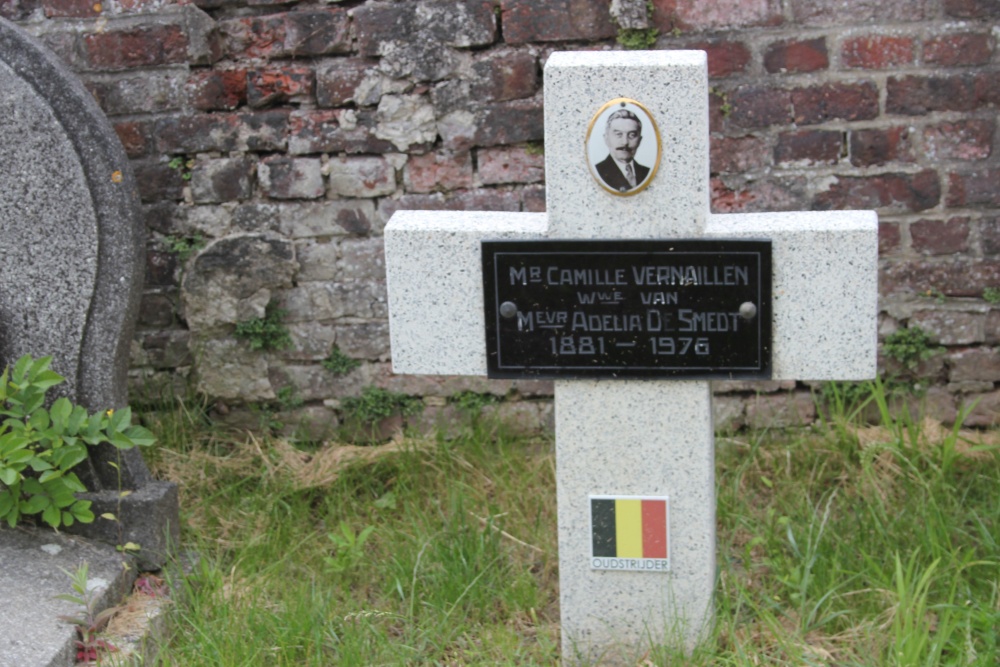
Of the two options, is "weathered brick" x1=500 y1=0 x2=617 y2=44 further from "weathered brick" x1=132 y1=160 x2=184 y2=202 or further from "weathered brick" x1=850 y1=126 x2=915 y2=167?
"weathered brick" x1=132 y1=160 x2=184 y2=202

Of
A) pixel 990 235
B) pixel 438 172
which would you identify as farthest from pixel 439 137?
pixel 990 235

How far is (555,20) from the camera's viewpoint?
278cm

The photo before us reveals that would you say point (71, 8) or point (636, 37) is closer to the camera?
point (636, 37)

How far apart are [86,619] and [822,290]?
5.09ft

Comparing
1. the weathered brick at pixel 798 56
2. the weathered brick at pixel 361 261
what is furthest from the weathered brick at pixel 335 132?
the weathered brick at pixel 798 56

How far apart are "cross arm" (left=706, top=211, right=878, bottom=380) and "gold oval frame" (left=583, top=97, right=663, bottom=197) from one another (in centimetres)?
15

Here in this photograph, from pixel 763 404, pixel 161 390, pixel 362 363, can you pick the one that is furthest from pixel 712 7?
pixel 161 390

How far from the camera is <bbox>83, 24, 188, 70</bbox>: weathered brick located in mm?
2896

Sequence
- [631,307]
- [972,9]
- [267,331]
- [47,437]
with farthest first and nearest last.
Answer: [267,331], [972,9], [47,437], [631,307]

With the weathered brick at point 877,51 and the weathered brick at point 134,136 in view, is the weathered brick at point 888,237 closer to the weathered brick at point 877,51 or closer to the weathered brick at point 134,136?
the weathered brick at point 877,51

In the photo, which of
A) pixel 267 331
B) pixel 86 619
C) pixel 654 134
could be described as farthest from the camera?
pixel 267 331

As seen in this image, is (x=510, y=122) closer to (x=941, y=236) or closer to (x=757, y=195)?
(x=757, y=195)

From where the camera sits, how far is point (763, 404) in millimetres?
2986

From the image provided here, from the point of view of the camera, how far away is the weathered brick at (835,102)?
9.02 feet
